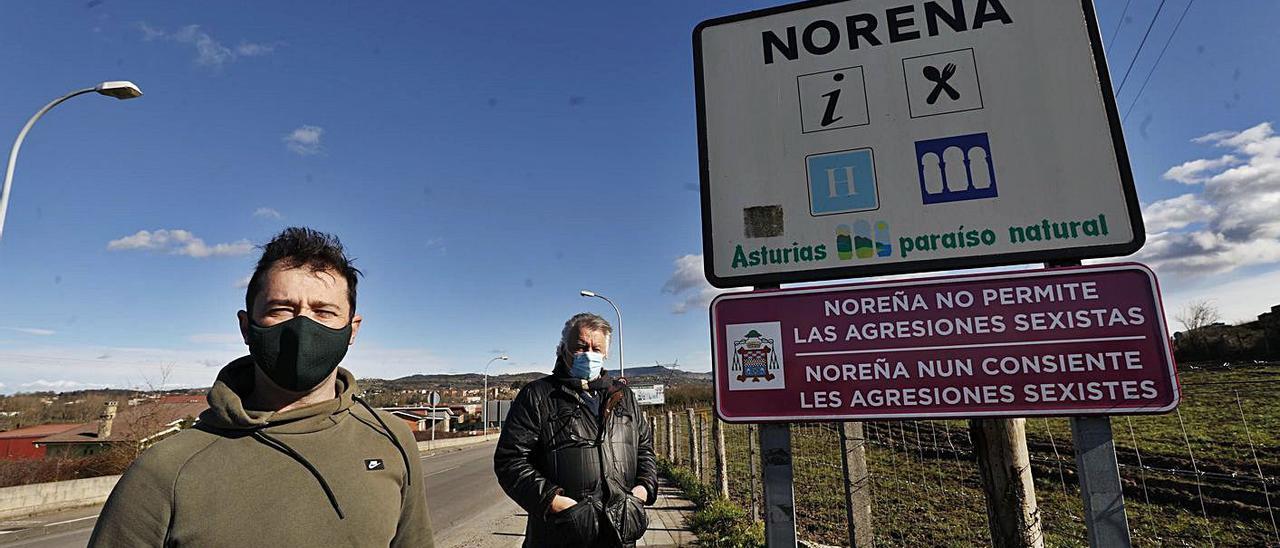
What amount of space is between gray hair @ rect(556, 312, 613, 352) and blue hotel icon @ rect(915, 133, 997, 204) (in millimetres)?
1697

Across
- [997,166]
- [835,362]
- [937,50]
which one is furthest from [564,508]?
[937,50]

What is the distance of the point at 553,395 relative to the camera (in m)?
2.85

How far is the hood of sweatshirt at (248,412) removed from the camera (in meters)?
1.36

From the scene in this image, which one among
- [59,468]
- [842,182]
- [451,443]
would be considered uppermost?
[842,182]

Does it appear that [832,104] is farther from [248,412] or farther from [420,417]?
[420,417]

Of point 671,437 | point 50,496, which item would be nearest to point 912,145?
point 671,437

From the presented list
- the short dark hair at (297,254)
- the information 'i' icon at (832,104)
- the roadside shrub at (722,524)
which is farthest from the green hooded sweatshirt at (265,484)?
the roadside shrub at (722,524)

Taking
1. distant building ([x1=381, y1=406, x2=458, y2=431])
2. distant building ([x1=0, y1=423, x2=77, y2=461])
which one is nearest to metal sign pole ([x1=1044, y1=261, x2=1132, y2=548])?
distant building ([x1=0, y1=423, x2=77, y2=461])

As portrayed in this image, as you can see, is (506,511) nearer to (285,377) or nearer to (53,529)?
(53,529)

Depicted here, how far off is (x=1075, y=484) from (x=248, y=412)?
1319 centimetres

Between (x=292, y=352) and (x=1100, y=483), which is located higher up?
(x=292, y=352)

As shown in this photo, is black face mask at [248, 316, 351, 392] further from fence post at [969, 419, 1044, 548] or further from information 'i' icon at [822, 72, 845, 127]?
fence post at [969, 419, 1044, 548]

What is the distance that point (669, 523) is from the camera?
8.18 meters

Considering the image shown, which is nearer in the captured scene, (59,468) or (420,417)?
(59,468)
